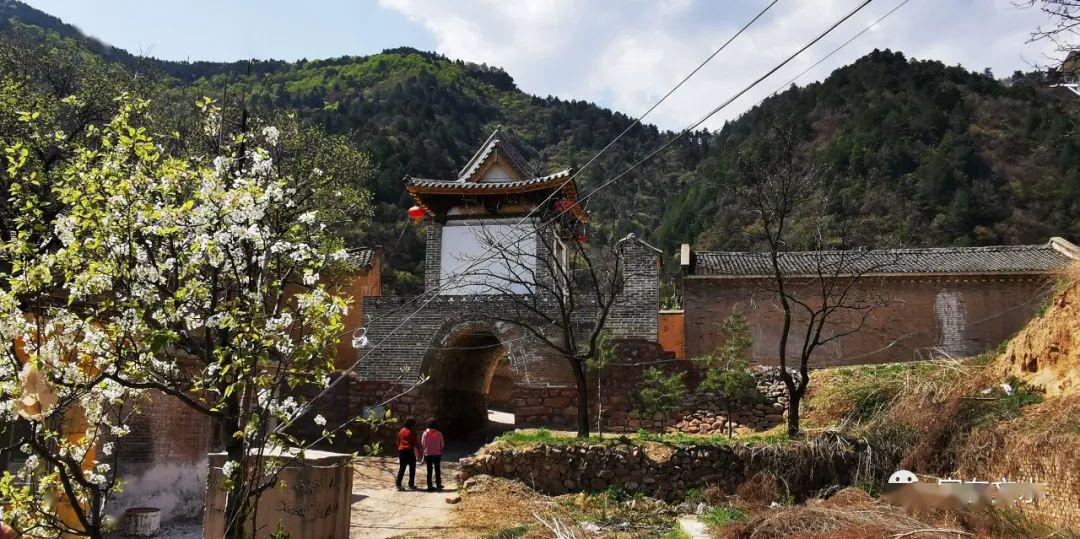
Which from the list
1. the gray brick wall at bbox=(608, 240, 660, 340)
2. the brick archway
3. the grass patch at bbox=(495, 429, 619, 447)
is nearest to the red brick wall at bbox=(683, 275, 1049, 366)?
the gray brick wall at bbox=(608, 240, 660, 340)

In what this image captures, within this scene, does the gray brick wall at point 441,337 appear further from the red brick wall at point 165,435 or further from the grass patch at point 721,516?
the grass patch at point 721,516

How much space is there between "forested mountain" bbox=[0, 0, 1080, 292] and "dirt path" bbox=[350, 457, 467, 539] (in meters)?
10.9

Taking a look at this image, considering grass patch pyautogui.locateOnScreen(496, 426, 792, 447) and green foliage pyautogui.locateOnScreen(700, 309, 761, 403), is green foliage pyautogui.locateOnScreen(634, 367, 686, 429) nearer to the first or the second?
green foliage pyautogui.locateOnScreen(700, 309, 761, 403)

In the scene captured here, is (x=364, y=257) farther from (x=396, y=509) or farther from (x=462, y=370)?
(x=396, y=509)

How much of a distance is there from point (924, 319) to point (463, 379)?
13.4m

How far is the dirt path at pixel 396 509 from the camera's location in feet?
32.3

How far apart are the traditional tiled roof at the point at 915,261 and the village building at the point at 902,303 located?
0.13 feet

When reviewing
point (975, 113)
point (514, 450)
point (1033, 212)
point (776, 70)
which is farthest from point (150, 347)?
point (975, 113)

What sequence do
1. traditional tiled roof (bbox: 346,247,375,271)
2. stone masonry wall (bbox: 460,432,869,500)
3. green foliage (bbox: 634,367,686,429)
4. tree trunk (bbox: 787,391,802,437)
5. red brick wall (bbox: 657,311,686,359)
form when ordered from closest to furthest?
stone masonry wall (bbox: 460,432,869,500) → tree trunk (bbox: 787,391,802,437) → green foliage (bbox: 634,367,686,429) → red brick wall (bbox: 657,311,686,359) → traditional tiled roof (bbox: 346,247,375,271)

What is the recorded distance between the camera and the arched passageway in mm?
19516

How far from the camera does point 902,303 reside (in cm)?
2114

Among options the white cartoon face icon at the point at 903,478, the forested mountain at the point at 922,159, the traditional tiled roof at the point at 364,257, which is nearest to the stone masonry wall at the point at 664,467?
the white cartoon face icon at the point at 903,478

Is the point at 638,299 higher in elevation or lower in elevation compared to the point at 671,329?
higher

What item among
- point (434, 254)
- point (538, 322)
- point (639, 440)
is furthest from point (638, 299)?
point (639, 440)
